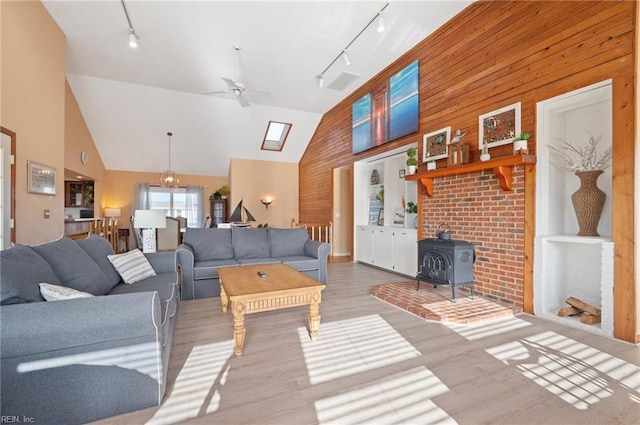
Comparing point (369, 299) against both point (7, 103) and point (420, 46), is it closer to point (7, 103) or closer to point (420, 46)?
point (420, 46)

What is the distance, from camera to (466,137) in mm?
3822

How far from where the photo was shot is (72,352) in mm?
1424

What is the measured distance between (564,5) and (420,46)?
80.3 inches

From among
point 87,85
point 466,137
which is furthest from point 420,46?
point 87,85

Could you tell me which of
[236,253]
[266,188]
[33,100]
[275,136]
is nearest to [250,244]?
[236,253]

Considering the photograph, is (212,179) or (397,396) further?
(212,179)

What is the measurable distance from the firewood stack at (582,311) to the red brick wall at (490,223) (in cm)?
39

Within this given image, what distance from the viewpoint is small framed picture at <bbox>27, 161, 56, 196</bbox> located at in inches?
140

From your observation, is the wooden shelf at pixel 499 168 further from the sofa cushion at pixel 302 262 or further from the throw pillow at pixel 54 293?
the throw pillow at pixel 54 293

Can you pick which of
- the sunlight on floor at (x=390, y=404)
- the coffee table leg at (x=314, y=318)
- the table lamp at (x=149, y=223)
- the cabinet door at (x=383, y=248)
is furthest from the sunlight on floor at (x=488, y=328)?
the table lamp at (x=149, y=223)

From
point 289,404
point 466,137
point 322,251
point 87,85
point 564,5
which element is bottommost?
point 289,404

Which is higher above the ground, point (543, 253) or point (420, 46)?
point (420, 46)

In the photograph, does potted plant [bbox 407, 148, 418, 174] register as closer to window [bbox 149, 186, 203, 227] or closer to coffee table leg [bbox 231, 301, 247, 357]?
coffee table leg [bbox 231, 301, 247, 357]

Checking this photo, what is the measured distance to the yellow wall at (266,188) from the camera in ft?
29.2
